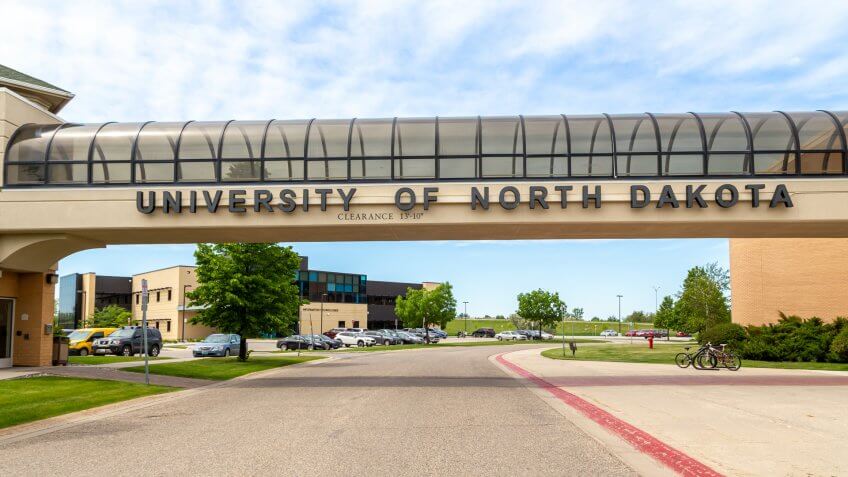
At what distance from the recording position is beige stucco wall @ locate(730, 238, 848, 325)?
35562mm

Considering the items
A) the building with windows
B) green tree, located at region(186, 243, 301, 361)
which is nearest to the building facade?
green tree, located at region(186, 243, 301, 361)

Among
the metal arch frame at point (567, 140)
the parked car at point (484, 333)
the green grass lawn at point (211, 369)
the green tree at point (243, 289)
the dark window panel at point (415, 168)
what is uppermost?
the metal arch frame at point (567, 140)

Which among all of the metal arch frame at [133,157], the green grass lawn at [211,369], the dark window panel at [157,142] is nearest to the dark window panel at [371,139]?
the dark window panel at [157,142]

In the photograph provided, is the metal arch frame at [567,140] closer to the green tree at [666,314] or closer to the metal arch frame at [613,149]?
the metal arch frame at [613,149]

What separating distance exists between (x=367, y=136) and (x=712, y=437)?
1442 cm

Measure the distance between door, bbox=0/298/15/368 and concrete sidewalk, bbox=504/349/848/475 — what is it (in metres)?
19.2

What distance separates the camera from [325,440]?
1079 cm

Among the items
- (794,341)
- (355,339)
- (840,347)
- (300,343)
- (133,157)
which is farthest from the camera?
(355,339)

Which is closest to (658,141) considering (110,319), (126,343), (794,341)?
(794,341)

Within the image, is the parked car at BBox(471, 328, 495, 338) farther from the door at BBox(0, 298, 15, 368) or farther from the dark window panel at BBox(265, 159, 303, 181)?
the dark window panel at BBox(265, 159, 303, 181)

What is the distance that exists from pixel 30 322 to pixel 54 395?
379 inches

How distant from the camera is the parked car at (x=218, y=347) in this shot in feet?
123

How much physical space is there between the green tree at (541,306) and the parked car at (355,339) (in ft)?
83.8

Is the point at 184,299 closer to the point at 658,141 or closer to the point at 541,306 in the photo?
the point at 541,306
